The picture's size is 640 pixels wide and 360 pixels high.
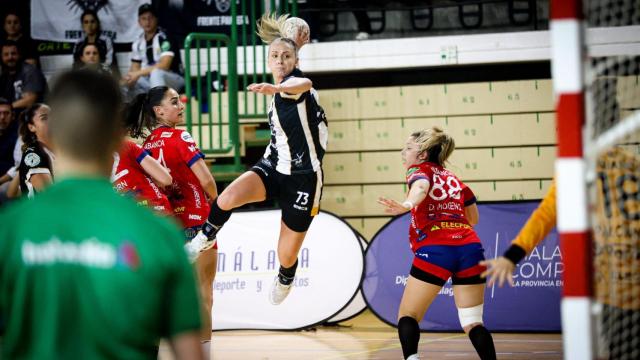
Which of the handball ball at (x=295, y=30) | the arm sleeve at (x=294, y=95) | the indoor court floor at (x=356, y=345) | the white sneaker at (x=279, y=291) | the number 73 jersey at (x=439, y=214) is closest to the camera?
the number 73 jersey at (x=439, y=214)

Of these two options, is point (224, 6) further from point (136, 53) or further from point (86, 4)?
point (86, 4)

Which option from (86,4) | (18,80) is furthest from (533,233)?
(86,4)

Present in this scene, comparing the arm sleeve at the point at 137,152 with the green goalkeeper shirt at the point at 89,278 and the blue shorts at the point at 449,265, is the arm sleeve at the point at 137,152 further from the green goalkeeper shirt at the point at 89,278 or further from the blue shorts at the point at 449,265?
the green goalkeeper shirt at the point at 89,278

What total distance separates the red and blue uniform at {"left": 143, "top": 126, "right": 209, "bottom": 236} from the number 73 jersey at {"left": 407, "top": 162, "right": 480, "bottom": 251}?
1.61 meters

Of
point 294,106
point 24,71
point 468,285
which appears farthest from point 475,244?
point 24,71

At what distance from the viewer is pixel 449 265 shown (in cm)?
555

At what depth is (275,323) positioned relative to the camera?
9.02m

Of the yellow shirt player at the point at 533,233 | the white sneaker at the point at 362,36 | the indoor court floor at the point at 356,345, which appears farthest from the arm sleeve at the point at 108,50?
the yellow shirt player at the point at 533,233

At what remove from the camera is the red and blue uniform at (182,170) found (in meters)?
6.11

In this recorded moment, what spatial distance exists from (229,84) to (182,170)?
4.28 meters

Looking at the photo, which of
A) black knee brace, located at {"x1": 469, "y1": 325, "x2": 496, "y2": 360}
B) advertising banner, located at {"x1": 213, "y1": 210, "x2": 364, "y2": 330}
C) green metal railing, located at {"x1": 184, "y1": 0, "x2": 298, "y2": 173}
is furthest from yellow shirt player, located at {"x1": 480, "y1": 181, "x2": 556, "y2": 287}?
green metal railing, located at {"x1": 184, "y1": 0, "x2": 298, "y2": 173}

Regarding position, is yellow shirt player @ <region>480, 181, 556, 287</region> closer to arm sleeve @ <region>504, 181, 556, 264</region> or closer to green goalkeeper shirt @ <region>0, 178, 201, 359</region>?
arm sleeve @ <region>504, 181, 556, 264</region>

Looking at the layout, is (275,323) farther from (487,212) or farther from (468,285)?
(468,285)

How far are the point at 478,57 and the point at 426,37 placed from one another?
0.79m
